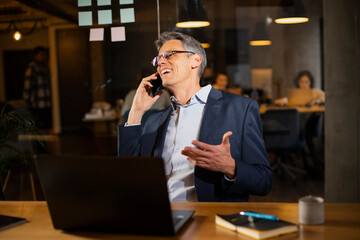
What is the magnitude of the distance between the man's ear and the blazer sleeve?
0.42 metres

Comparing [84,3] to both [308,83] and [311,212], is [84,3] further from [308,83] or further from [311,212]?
[308,83]

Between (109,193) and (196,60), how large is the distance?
4.66ft

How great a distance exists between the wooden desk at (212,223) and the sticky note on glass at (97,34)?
1.84m

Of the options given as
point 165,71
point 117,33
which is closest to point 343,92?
point 165,71

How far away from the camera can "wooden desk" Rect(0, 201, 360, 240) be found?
1.44 meters

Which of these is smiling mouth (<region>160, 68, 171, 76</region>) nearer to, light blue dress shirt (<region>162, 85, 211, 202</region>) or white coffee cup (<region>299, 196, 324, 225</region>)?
light blue dress shirt (<region>162, 85, 211, 202</region>)

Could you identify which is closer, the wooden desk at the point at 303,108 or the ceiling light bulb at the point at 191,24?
the ceiling light bulb at the point at 191,24

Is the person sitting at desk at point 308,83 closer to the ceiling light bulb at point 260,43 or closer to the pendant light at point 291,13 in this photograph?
the ceiling light bulb at point 260,43

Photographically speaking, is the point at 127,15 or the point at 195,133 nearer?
the point at 195,133

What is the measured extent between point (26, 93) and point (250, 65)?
2.69 meters

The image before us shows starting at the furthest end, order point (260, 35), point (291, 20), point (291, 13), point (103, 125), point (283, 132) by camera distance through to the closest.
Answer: point (283, 132), point (260, 35), point (291, 13), point (291, 20), point (103, 125)

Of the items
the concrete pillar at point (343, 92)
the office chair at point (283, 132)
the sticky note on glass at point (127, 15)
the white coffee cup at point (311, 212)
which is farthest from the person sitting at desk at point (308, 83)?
the white coffee cup at point (311, 212)

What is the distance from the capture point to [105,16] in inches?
135

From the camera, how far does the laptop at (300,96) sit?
5273 mm
